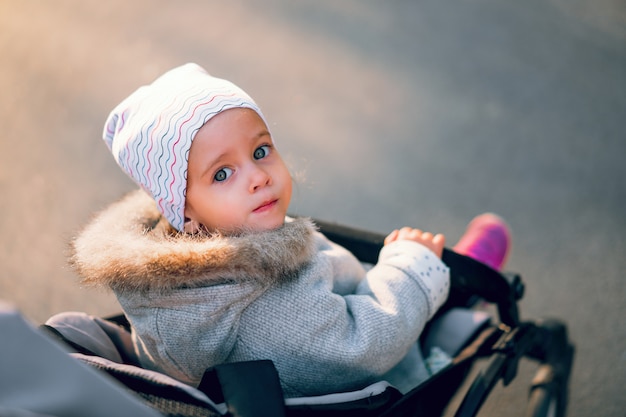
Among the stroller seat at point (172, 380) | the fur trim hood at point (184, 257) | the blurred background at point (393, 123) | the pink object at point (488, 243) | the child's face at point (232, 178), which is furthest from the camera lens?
the blurred background at point (393, 123)

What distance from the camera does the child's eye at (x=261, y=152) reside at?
109 cm

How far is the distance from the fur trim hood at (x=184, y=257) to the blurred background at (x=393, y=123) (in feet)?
2.90

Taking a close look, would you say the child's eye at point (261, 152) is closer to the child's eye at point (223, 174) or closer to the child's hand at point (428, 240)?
the child's eye at point (223, 174)

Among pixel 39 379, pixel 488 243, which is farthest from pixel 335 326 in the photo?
pixel 488 243

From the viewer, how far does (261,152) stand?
1.10m

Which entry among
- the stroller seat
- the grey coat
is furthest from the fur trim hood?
the stroller seat

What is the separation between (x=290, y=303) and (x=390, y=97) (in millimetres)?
1643

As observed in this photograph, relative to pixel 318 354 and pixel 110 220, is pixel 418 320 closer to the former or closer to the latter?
pixel 318 354

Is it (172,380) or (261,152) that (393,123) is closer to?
(261,152)

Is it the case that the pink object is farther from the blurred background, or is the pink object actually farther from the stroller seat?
the stroller seat

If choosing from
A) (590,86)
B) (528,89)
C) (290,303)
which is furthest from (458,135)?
(290,303)

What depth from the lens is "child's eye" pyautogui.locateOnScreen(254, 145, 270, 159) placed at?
109 cm

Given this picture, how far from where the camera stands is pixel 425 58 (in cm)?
257

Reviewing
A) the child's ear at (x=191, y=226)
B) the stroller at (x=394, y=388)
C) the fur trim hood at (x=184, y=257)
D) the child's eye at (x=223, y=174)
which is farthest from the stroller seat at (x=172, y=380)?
the child's eye at (x=223, y=174)
